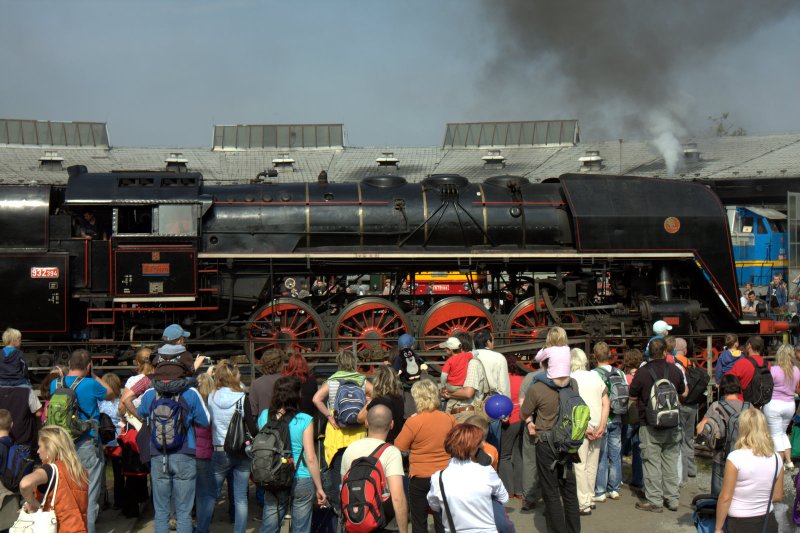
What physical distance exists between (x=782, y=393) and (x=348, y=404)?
5.63 m

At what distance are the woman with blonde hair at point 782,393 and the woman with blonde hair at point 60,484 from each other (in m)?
6.81

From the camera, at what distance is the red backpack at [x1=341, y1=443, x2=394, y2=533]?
227 inches

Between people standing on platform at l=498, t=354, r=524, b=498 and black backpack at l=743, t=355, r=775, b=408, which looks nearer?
people standing on platform at l=498, t=354, r=524, b=498

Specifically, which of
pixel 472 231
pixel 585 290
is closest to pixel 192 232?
pixel 472 231

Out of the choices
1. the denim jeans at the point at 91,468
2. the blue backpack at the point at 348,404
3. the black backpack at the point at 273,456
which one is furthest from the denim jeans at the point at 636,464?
the denim jeans at the point at 91,468

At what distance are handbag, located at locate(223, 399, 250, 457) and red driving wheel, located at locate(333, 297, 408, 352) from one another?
754 cm

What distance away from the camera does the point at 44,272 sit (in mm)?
14375

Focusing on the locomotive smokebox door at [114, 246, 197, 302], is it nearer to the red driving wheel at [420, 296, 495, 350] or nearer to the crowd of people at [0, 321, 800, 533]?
the red driving wheel at [420, 296, 495, 350]

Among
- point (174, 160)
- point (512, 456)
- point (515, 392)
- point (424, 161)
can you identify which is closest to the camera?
point (512, 456)

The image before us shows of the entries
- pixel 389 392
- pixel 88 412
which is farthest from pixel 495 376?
pixel 88 412

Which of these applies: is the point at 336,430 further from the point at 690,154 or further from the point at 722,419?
the point at 690,154

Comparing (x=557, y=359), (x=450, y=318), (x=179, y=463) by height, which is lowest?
(x=179, y=463)

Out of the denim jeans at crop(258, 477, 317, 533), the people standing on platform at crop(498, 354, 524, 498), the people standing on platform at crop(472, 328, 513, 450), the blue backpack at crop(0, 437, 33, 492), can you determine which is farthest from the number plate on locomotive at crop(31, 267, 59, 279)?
the denim jeans at crop(258, 477, 317, 533)

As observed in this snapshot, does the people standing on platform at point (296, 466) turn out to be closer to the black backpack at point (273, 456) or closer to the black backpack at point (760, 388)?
the black backpack at point (273, 456)
